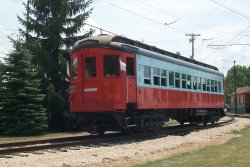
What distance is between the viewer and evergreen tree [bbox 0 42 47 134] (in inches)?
872

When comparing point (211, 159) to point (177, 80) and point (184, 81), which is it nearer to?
point (177, 80)

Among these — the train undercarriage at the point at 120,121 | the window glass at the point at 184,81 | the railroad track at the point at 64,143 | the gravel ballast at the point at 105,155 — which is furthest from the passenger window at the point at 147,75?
the window glass at the point at 184,81

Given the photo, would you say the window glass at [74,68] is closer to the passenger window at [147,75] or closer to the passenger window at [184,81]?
the passenger window at [147,75]

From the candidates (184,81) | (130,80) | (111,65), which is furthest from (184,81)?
(111,65)

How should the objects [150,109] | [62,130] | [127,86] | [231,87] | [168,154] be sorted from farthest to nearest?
[231,87] → [62,130] → [150,109] → [127,86] → [168,154]

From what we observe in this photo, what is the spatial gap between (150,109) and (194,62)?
836cm

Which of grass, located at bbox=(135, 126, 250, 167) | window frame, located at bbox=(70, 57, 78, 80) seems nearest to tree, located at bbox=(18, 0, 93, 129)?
window frame, located at bbox=(70, 57, 78, 80)

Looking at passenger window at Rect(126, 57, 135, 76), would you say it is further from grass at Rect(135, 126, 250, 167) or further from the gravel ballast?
grass at Rect(135, 126, 250, 167)

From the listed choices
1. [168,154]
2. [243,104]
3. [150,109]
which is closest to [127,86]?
[150,109]

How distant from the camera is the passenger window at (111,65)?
56.7ft

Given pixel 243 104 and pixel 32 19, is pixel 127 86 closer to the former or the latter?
pixel 32 19

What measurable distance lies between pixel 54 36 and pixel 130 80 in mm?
10572

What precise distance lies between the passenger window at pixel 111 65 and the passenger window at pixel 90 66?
1.60 feet

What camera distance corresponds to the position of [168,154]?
13742mm
